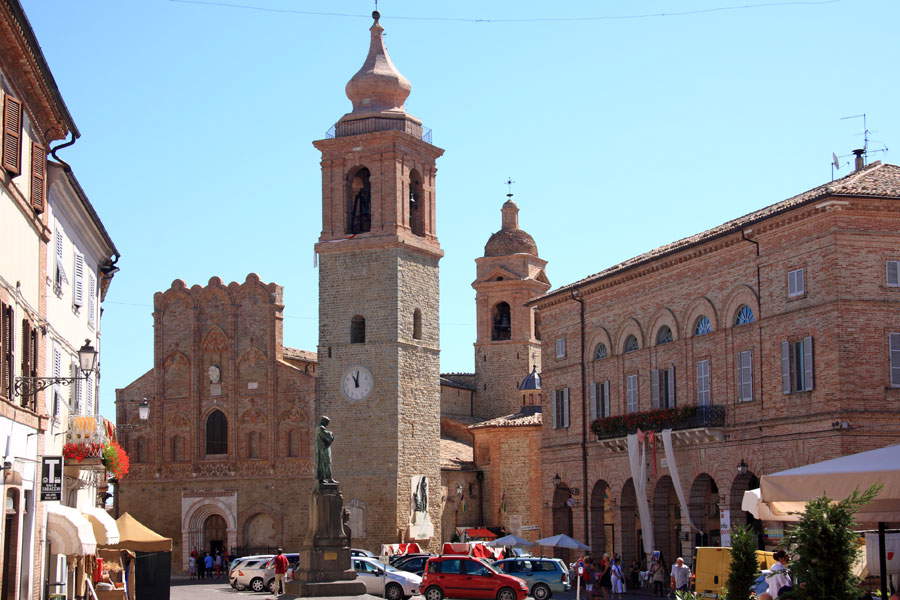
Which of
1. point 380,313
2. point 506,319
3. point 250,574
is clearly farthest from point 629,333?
point 506,319

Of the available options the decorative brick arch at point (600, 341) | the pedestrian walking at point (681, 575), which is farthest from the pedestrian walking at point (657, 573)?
the decorative brick arch at point (600, 341)

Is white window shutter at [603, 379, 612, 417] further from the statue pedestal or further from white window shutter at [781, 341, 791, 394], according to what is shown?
the statue pedestal

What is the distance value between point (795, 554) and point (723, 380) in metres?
25.4

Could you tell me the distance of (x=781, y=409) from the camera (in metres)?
36.2

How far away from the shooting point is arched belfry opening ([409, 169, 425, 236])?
207 ft

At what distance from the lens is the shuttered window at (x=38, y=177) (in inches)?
872

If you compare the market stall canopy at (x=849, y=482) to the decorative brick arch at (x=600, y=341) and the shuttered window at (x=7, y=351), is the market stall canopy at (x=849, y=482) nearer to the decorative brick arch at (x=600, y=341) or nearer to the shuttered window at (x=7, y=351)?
the shuttered window at (x=7, y=351)

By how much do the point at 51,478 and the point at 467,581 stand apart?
1748 cm

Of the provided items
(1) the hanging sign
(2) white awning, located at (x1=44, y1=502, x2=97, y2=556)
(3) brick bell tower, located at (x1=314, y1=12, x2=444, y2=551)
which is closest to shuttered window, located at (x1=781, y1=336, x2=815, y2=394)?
(2) white awning, located at (x1=44, y1=502, x2=97, y2=556)

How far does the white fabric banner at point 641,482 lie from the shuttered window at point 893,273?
10861 millimetres

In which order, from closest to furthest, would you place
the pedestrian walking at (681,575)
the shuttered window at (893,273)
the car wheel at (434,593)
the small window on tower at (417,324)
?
1. the shuttered window at (893,273)
2. the pedestrian walking at (681,575)
3. the car wheel at (434,593)
4. the small window on tower at (417,324)

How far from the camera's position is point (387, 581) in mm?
40344

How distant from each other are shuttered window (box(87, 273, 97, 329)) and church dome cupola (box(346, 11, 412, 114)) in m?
30.8

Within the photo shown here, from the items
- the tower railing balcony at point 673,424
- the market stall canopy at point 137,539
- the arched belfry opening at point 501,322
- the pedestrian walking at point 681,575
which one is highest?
the arched belfry opening at point 501,322
